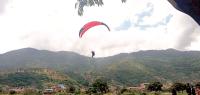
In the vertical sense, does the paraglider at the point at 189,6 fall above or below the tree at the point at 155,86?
above

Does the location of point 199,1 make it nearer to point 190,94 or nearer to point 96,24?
point 96,24

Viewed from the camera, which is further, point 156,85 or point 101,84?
point 156,85

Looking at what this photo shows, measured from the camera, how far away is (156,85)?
101 meters

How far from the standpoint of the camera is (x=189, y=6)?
8672 mm

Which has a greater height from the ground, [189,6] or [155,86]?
[189,6]

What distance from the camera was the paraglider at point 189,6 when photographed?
852cm

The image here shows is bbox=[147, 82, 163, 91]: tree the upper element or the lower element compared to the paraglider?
lower

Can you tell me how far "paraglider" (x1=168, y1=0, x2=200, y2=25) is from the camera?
8523mm

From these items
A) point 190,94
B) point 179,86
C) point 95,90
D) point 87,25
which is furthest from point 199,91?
point 95,90

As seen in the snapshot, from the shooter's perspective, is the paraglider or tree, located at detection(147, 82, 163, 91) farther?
tree, located at detection(147, 82, 163, 91)

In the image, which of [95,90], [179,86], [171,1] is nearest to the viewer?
[171,1]

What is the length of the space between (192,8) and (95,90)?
275ft

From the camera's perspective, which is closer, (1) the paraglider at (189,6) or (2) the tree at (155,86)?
(1) the paraglider at (189,6)

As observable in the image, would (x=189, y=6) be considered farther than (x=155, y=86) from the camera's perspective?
No
